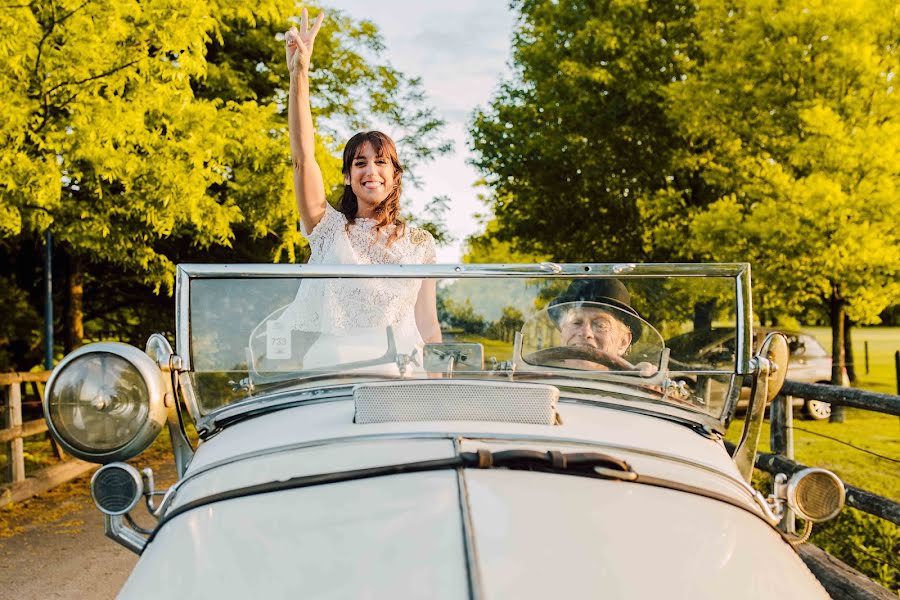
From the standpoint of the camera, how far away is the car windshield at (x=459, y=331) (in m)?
2.55

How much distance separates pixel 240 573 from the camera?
1495 millimetres

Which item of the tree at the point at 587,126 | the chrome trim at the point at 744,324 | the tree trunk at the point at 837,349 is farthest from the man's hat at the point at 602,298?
Answer: the tree at the point at 587,126

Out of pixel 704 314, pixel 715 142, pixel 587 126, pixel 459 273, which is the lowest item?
pixel 704 314

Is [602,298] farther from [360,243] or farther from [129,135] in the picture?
[129,135]

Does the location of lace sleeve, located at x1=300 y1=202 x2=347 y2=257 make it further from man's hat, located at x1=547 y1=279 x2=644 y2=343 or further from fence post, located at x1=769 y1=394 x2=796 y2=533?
fence post, located at x1=769 y1=394 x2=796 y2=533

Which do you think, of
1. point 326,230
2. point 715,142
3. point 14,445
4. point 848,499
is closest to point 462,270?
point 326,230

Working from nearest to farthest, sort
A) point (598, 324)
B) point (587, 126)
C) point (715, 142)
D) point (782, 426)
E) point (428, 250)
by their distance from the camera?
point (598, 324) → point (428, 250) → point (782, 426) → point (715, 142) → point (587, 126)

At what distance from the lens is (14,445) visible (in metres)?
8.04

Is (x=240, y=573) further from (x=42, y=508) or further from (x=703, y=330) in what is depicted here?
(x=42, y=508)

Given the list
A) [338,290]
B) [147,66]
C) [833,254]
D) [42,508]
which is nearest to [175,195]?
[147,66]

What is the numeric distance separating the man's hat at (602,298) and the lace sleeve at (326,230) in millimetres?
1138

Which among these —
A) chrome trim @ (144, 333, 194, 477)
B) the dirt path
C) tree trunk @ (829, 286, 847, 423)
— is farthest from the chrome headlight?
tree trunk @ (829, 286, 847, 423)

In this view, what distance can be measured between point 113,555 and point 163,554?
511 cm

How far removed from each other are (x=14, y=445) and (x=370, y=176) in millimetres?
6051
